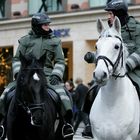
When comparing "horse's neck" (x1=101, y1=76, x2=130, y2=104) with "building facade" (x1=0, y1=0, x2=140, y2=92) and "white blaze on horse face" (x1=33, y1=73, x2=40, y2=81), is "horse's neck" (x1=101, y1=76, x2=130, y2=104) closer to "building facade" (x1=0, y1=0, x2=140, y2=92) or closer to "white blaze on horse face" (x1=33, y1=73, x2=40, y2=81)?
"white blaze on horse face" (x1=33, y1=73, x2=40, y2=81)

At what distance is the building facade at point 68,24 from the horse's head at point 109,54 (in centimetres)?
2316

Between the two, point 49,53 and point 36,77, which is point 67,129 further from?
point 36,77

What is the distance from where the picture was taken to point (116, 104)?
8766 millimetres

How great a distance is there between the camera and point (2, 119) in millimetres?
10430

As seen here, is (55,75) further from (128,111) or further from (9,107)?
(128,111)

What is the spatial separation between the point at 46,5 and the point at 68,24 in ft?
7.36

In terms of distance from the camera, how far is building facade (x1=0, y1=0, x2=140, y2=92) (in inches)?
1323

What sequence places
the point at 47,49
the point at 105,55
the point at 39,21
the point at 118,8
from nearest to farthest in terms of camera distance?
the point at 105,55, the point at 118,8, the point at 39,21, the point at 47,49

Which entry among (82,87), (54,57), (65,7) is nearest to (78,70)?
(65,7)

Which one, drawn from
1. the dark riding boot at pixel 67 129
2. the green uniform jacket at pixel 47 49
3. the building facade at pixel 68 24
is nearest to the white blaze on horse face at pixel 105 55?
the green uniform jacket at pixel 47 49

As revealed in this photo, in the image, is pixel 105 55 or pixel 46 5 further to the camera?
pixel 46 5

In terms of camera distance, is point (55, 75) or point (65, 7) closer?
point (55, 75)

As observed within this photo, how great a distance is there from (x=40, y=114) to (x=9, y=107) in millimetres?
1114

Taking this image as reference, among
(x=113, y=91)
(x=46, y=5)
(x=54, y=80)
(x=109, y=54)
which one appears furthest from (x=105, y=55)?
(x=46, y=5)
